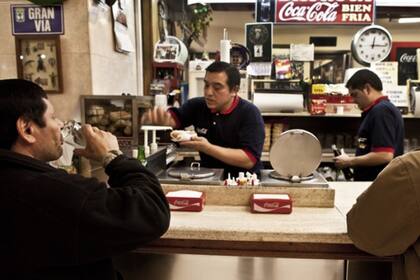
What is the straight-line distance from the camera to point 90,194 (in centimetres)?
101

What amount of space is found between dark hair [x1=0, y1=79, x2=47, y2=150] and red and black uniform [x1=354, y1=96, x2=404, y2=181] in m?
2.47

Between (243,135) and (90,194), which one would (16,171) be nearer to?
(90,194)

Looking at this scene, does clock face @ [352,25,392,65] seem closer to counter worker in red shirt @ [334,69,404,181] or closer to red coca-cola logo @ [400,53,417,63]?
counter worker in red shirt @ [334,69,404,181]

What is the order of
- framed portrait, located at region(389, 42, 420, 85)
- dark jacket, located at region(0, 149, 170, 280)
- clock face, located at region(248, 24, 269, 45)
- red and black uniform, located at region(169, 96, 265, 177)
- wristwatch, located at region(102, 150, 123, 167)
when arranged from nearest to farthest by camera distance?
dark jacket, located at region(0, 149, 170, 280), wristwatch, located at region(102, 150, 123, 167), red and black uniform, located at region(169, 96, 265, 177), clock face, located at region(248, 24, 269, 45), framed portrait, located at region(389, 42, 420, 85)

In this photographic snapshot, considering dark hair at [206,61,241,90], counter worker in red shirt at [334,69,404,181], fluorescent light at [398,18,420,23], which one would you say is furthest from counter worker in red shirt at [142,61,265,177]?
fluorescent light at [398,18,420,23]

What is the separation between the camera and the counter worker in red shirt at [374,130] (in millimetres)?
2838

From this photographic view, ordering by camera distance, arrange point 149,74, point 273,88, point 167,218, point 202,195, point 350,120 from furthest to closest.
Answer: point 350,120, point 273,88, point 149,74, point 202,195, point 167,218

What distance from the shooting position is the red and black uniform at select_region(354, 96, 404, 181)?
2.83 m

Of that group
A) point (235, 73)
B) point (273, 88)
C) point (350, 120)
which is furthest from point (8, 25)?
point (350, 120)

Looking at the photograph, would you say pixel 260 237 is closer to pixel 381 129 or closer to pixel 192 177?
pixel 192 177

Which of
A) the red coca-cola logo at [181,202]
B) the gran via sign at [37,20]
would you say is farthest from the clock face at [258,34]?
the red coca-cola logo at [181,202]

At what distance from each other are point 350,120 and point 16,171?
4196 mm

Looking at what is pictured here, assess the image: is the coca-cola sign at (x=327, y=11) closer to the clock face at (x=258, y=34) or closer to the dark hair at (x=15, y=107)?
the clock face at (x=258, y=34)

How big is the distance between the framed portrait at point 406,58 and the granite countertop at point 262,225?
4.41m
